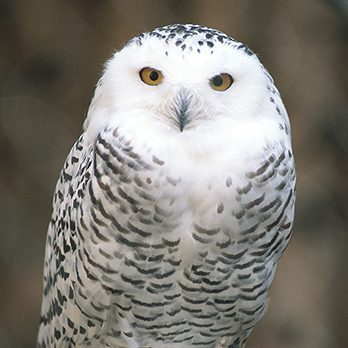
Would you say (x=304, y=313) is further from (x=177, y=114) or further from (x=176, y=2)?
(x=177, y=114)

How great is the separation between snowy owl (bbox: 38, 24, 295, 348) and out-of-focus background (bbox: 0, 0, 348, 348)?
81 cm

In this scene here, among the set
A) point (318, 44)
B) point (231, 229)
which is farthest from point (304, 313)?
point (231, 229)

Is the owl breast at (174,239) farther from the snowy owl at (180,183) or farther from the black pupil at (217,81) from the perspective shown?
the black pupil at (217,81)

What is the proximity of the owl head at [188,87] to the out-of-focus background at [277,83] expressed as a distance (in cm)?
80

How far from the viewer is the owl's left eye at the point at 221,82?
1285 millimetres

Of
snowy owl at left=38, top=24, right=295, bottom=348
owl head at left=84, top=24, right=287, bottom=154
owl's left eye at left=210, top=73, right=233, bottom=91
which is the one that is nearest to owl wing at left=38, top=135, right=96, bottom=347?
snowy owl at left=38, top=24, right=295, bottom=348

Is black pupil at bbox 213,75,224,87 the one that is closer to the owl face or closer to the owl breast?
the owl face

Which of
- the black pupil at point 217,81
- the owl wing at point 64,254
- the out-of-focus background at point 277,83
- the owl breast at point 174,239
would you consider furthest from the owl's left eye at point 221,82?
the out-of-focus background at point 277,83

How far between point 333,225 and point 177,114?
1103mm

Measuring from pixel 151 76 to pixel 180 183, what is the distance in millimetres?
163

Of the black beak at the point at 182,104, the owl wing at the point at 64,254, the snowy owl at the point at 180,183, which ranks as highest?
the black beak at the point at 182,104

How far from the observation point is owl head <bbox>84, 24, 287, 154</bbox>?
1260 millimetres

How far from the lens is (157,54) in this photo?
1271 millimetres

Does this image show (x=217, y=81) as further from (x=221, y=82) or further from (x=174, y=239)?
(x=174, y=239)
